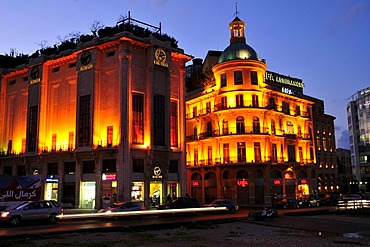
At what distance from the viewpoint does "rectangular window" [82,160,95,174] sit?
44938 mm

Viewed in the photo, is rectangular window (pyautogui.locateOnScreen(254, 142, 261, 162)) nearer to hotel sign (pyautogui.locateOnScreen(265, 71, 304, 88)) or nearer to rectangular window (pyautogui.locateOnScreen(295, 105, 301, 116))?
rectangular window (pyautogui.locateOnScreen(295, 105, 301, 116))

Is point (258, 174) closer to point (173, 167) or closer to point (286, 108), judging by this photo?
point (286, 108)

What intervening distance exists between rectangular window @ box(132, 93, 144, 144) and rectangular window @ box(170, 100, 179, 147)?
15.3 feet

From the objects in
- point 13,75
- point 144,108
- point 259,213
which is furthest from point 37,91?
point 259,213

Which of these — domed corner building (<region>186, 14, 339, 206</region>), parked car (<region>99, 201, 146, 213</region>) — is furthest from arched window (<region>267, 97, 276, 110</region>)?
parked car (<region>99, 201, 146, 213</region>)

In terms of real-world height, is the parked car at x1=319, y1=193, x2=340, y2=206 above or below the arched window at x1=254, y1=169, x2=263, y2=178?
below

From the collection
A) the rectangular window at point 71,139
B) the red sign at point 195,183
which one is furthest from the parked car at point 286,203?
the rectangular window at point 71,139

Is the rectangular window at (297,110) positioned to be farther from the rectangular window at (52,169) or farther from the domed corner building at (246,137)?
the rectangular window at (52,169)

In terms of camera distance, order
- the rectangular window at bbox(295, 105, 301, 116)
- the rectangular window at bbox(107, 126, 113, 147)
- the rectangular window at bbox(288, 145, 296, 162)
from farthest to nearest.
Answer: the rectangular window at bbox(295, 105, 301, 116)
the rectangular window at bbox(288, 145, 296, 162)
the rectangular window at bbox(107, 126, 113, 147)

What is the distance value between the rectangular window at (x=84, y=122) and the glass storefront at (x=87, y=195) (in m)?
4.74

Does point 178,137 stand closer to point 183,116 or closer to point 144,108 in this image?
point 183,116

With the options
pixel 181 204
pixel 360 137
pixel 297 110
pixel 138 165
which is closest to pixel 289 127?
pixel 297 110

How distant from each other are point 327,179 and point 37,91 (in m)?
53.2

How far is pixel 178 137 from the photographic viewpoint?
48.3 meters
